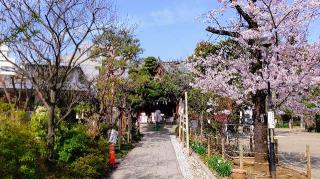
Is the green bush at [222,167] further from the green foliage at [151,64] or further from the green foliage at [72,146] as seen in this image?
the green foliage at [151,64]

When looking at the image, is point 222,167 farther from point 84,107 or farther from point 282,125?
point 282,125

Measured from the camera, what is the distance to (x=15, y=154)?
772 cm

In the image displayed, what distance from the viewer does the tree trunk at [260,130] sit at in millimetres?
15344

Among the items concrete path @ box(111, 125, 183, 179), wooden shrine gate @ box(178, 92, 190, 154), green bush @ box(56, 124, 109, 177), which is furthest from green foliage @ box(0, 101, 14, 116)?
wooden shrine gate @ box(178, 92, 190, 154)

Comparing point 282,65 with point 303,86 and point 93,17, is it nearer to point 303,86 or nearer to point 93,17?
point 303,86

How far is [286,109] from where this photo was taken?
16.4 metres

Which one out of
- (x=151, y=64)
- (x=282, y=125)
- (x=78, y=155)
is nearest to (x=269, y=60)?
(x=78, y=155)

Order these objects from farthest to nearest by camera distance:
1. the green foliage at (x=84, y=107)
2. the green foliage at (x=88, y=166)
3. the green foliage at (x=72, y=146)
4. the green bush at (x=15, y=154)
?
the green foliage at (x=84, y=107), the green foliage at (x=72, y=146), the green foliage at (x=88, y=166), the green bush at (x=15, y=154)

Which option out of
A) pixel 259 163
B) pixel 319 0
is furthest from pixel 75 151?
pixel 319 0

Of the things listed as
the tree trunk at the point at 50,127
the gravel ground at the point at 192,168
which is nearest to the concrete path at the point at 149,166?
the gravel ground at the point at 192,168

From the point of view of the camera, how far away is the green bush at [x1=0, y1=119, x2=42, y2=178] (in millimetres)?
7488

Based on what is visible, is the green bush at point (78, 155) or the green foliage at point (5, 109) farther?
the green foliage at point (5, 109)

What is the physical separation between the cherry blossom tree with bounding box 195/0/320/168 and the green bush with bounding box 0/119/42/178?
7758 millimetres

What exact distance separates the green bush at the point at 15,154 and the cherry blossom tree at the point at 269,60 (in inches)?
305
